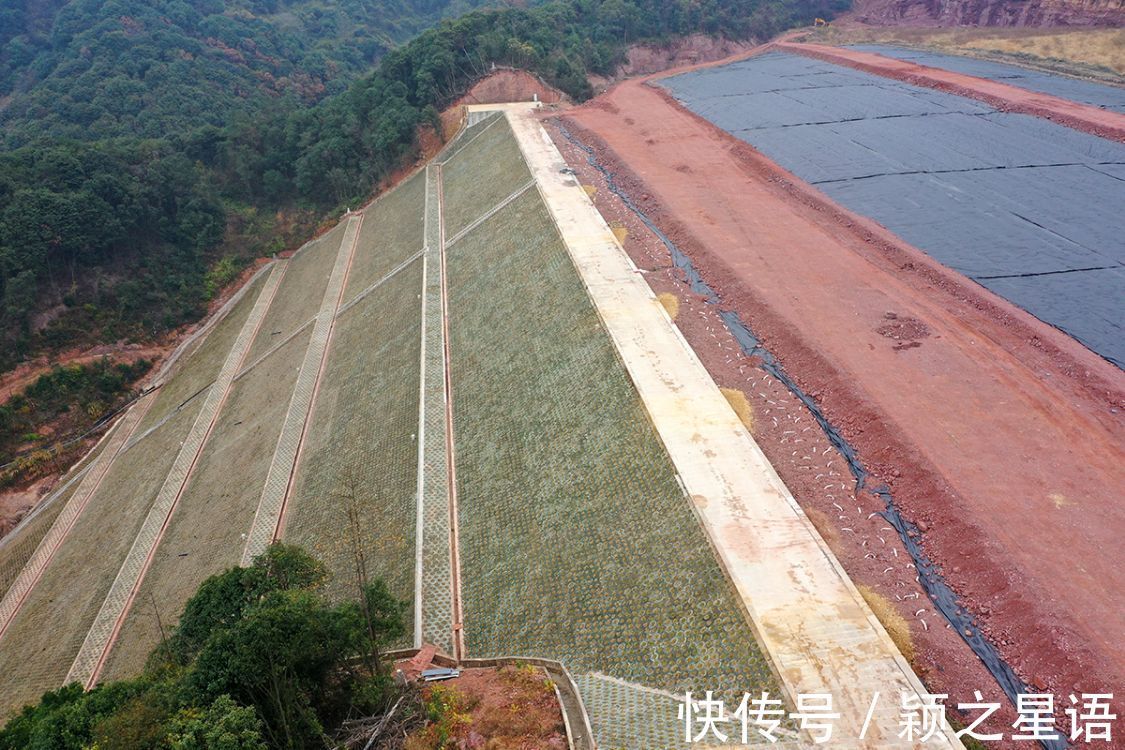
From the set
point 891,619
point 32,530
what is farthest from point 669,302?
point 32,530

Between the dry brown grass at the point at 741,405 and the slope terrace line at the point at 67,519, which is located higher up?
the dry brown grass at the point at 741,405

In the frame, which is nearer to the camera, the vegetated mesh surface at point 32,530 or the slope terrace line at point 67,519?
the slope terrace line at point 67,519

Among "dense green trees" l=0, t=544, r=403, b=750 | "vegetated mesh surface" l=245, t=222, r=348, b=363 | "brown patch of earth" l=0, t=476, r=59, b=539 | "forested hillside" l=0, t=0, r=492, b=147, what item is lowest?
"brown patch of earth" l=0, t=476, r=59, b=539

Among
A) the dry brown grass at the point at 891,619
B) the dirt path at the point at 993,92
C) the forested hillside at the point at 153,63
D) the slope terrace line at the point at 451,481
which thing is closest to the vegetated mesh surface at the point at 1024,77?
the dirt path at the point at 993,92

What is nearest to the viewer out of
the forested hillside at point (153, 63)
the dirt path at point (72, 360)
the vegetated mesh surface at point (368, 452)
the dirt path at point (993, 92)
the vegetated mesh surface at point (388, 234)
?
the vegetated mesh surface at point (368, 452)

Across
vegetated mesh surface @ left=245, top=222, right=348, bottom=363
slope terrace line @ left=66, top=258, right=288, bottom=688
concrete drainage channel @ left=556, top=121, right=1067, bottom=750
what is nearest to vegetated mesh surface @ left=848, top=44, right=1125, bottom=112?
concrete drainage channel @ left=556, top=121, right=1067, bottom=750

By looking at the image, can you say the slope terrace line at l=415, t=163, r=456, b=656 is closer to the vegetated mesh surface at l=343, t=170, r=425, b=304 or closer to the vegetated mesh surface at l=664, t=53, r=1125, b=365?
the vegetated mesh surface at l=343, t=170, r=425, b=304

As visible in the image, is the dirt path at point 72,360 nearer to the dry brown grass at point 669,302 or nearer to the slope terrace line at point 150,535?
the slope terrace line at point 150,535
